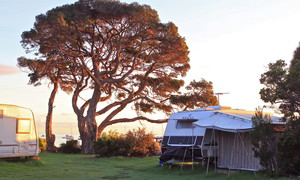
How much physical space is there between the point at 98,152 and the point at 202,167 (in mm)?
8736

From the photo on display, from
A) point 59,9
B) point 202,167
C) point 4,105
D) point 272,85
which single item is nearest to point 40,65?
point 59,9

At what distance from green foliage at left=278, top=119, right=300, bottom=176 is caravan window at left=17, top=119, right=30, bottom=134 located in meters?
9.79

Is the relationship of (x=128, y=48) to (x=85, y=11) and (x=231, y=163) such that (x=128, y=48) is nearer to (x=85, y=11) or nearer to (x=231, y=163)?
(x=85, y=11)

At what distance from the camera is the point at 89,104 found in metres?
27.3

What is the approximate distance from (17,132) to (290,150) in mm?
10123

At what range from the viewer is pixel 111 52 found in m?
25.8

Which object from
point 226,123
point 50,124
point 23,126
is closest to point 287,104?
point 226,123

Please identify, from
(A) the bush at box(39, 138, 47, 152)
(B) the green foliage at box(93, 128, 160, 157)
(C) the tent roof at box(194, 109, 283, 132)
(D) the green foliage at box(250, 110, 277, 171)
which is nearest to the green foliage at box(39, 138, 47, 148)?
(A) the bush at box(39, 138, 47, 152)

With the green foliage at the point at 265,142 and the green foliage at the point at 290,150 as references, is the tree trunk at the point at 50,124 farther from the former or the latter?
the green foliage at the point at 290,150

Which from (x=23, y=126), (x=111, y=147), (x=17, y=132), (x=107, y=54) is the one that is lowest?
(x=111, y=147)

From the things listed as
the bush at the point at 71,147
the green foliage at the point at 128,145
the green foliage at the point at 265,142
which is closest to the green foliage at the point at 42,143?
the bush at the point at 71,147

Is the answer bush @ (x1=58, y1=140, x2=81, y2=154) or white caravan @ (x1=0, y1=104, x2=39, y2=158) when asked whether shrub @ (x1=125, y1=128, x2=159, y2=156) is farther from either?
white caravan @ (x1=0, y1=104, x2=39, y2=158)

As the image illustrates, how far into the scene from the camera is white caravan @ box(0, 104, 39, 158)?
14266mm

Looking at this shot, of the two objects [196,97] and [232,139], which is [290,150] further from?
[196,97]
